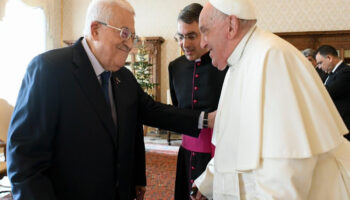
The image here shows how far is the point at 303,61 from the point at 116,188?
1.10 m

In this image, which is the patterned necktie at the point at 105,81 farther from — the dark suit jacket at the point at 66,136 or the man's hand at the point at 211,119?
the man's hand at the point at 211,119

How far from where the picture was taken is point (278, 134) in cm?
95

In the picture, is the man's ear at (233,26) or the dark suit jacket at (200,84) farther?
the dark suit jacket at (200,84)

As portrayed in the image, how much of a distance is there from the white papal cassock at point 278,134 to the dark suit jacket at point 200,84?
2.37 ft

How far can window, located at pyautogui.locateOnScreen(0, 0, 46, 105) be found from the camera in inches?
273

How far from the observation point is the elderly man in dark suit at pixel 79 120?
116cm

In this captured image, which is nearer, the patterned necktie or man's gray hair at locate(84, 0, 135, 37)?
man's gray hair at locate(84, 0, 135, 37)

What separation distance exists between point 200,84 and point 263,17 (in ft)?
22.6

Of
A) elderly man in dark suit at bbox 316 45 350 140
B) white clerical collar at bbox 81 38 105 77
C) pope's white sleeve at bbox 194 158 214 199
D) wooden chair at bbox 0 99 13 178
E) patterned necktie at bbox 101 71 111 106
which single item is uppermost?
white clerical collar at bbox 81 38 105 77

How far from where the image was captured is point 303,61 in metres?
1.08

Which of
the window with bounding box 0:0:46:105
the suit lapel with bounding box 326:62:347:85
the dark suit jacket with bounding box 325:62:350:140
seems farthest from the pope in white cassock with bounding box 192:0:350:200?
the window with bounding box 0:0:46:105

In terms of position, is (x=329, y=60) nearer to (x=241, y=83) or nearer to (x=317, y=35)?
(x=317, y=35)

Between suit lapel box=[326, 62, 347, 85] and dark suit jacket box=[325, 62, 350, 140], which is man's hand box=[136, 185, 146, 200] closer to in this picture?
dark suit jacket box=[325, 62, 350, 140]

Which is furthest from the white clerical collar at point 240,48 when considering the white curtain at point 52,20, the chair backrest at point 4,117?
the white curtain at point 52,20
